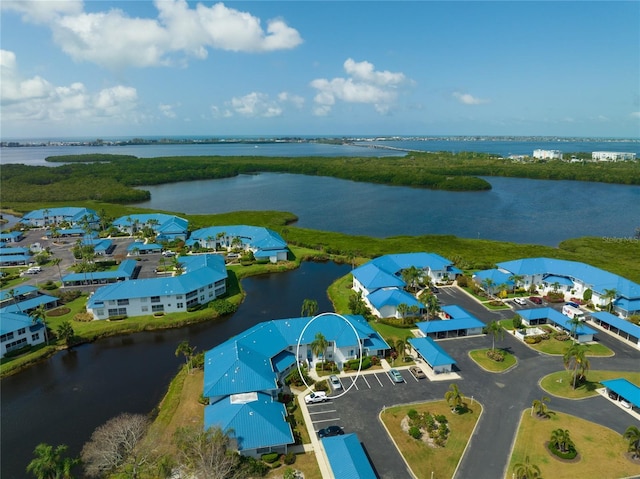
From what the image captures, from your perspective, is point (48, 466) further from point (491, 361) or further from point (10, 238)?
point (10, 238)

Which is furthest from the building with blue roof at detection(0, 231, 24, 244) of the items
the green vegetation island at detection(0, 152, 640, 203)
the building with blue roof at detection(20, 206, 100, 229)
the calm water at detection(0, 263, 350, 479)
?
the calm water at detection(0, 263, 350, 479)

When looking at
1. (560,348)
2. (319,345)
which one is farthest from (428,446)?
(560,348)

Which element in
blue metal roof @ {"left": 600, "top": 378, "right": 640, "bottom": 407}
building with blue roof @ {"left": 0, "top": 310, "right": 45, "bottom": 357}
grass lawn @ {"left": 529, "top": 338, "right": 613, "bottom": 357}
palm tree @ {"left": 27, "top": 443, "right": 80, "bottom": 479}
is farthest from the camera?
grass lawn @ {"left": 529, "top": 338, "right": 613, "bottom": 357}

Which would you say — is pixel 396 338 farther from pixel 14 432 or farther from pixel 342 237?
pixel 342 237

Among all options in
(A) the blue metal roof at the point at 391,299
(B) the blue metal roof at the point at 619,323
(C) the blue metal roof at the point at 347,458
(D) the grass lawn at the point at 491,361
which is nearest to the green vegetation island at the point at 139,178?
(A) the blue metal roof at the point at 391,299

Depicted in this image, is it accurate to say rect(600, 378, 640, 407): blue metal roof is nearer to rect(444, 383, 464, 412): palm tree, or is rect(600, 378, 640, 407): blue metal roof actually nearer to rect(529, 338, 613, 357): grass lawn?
rect(529, 338, 613, 357): grass lawn

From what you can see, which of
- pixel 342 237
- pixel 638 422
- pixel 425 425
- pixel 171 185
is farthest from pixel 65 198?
pixel 638 422
